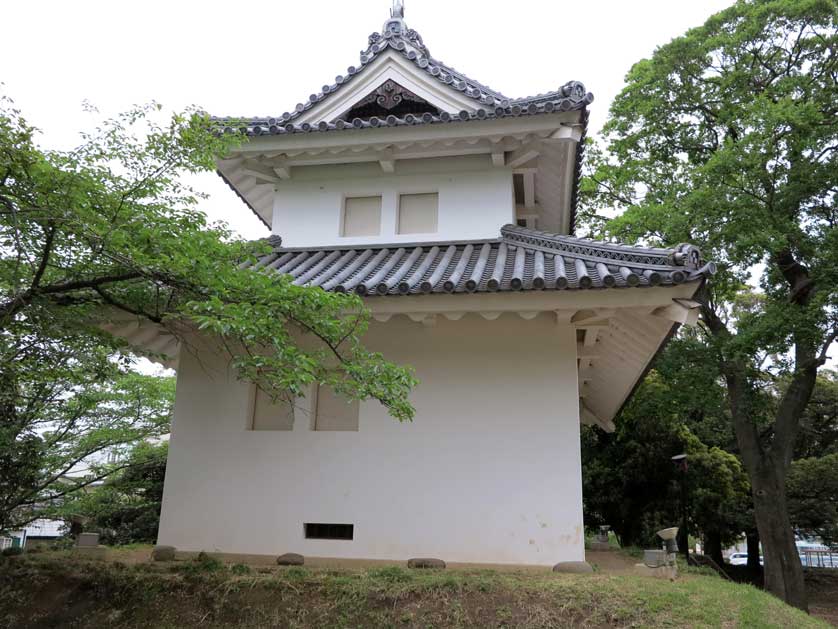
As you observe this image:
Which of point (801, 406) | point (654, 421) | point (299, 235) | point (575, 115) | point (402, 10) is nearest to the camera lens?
point (575, 115)

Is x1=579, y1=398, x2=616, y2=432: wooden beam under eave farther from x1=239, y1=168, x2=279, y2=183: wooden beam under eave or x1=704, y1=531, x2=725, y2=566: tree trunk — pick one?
x1=704, y1=531, x2=725, y2=566: tree trunk

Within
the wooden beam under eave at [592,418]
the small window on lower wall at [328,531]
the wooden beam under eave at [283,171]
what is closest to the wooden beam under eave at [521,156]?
the wooden beam under eave at [283,171]

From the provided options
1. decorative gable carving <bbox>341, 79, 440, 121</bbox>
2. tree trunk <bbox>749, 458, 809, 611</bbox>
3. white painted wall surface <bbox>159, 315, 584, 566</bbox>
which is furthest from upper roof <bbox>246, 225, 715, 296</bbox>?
tree trunk <bbox>749, 458, 809, 611</bbox>

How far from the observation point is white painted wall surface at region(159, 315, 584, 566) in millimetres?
7230

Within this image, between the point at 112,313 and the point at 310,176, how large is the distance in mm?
4327

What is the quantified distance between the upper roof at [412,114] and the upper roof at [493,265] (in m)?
1.77

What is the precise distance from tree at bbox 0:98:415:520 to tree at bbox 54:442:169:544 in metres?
9.01

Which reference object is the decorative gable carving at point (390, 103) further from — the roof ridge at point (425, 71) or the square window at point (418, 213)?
the square window at point (418, 213)

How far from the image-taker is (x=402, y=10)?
12.9m

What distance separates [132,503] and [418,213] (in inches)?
438

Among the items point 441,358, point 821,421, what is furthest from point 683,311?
point 821,421

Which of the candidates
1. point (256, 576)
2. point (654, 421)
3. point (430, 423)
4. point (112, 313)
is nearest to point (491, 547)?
point (430, 423)

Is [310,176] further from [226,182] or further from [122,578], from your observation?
[122,578]

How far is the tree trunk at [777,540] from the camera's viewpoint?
53.0ft
